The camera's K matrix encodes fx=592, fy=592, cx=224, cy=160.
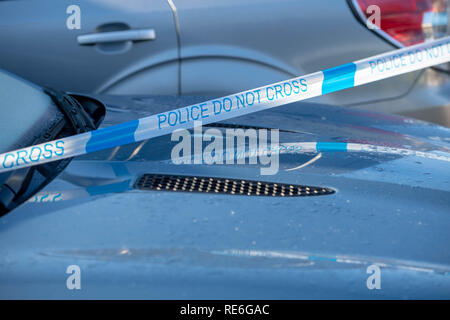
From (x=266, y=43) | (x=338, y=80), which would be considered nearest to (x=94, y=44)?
(x=266, y=43)

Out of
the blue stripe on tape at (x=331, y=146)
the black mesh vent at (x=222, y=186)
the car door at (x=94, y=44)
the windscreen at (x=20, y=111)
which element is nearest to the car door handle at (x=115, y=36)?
the car door at (x=94, y=44)

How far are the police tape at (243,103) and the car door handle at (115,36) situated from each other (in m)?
1.41

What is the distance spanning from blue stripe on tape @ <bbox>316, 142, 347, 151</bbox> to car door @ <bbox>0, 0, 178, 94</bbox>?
57.9 inches

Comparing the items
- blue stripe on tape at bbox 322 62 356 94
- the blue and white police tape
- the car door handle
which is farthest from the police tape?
the car door handle

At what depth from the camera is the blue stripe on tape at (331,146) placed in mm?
1913

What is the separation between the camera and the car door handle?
10.3 ft

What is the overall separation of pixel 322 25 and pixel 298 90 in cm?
144

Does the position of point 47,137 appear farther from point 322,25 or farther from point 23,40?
point 322,25

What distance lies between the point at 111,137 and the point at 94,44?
159 centimetres

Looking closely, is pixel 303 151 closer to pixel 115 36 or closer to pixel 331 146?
pixel 331 146

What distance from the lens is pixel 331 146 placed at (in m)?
1.94

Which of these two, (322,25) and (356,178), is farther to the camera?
(322,25)
